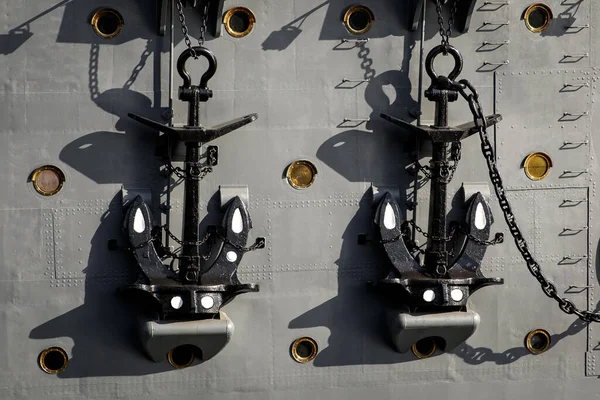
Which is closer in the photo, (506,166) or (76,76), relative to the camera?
(76,76)

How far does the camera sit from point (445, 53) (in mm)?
8211

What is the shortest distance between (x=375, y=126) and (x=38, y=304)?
3089 mm

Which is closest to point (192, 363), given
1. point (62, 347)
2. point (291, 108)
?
point (62, 347)

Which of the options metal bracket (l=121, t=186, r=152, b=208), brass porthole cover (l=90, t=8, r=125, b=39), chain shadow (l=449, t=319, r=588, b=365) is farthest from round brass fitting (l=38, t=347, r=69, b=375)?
chain shadow (l=449, t=319, r=588, b=365)

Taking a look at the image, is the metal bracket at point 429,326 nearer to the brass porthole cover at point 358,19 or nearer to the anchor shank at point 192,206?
the anchor shank at point 192,206

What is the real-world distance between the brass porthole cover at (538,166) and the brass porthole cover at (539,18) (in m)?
1.06

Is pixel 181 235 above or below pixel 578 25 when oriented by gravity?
below

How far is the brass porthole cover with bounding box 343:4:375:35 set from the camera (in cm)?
841

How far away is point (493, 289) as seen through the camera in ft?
28.7

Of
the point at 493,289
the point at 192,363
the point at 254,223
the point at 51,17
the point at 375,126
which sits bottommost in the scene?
the point at 192,363

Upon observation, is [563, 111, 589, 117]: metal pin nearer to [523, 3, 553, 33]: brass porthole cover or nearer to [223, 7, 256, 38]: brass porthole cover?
[523, 3, 553, 33]: brass porthole cover

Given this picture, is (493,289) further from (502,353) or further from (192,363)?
(192,363)

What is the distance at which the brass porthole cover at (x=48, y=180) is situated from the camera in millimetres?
8141

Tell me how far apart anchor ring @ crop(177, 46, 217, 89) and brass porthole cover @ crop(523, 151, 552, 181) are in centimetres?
282
